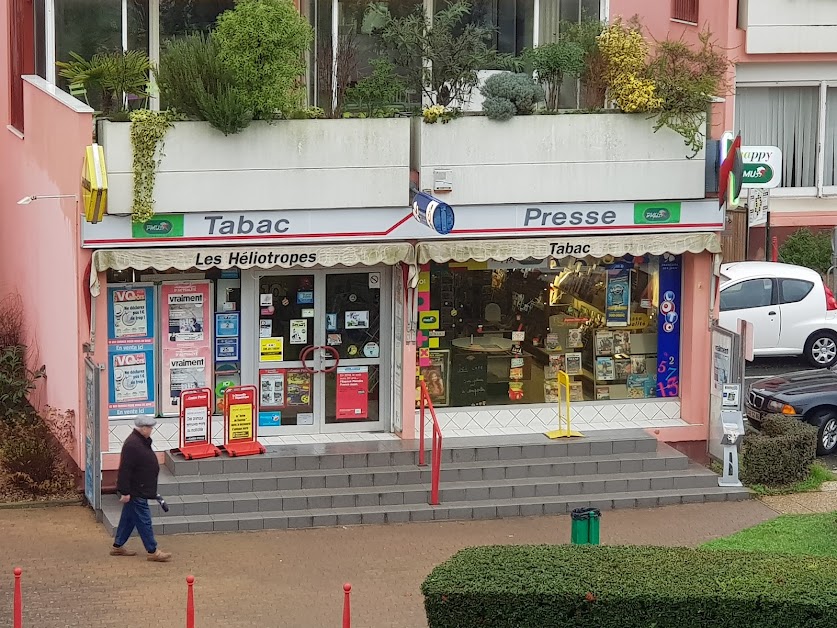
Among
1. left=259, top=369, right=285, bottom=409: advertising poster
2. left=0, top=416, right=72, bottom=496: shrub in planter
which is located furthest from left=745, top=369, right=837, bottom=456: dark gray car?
left=0, top=416, right=72, bottom=496: shrub in planter

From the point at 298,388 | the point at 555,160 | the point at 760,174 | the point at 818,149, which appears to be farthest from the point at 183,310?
the point at 818,149

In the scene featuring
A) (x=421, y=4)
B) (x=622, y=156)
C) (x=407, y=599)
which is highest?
(x=421, y=4)

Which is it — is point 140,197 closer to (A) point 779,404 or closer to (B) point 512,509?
(B) point 512,509

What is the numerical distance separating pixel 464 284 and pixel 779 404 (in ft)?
15.0

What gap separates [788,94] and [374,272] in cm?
1640

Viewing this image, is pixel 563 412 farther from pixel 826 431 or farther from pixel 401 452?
pixel 826 431

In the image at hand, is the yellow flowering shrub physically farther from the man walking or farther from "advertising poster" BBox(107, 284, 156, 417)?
the man walking

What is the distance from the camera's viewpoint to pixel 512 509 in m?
17.4

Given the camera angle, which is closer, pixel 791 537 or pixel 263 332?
pixel 791 537

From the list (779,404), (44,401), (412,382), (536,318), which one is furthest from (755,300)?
(44,401)

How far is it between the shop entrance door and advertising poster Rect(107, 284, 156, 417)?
1348 millimetres

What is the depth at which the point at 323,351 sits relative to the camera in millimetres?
18625

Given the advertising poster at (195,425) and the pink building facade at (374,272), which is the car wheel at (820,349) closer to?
the pink building facade at (374,272)

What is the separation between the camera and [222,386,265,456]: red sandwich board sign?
17.7 meters
